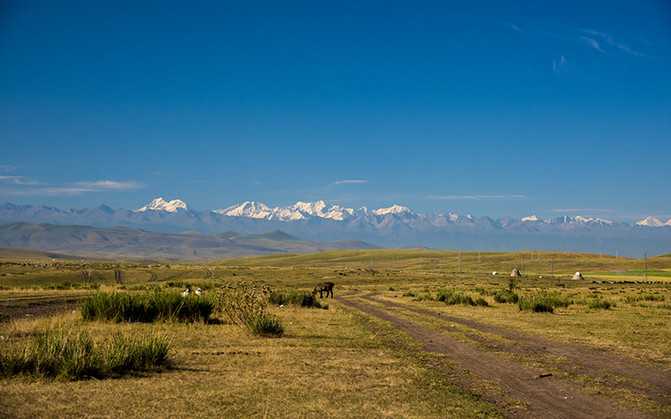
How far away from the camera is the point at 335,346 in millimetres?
15742

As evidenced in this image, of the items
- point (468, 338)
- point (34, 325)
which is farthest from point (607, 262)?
point (34, 325)

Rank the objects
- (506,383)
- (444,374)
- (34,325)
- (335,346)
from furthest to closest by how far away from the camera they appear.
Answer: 1. (34,325)
2. (335,346)
3. (444,374)
4. (506,383)

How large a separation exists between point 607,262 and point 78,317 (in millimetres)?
164513

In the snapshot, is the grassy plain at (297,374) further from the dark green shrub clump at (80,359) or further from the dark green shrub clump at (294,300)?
the dark green shrub clump at (294,300)

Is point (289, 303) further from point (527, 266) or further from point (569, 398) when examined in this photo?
point (527, 266)

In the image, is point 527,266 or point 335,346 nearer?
point 335,346

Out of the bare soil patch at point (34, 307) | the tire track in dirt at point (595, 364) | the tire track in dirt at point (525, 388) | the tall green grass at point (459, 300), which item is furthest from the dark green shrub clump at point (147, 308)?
the tall green grass at point (459, 300)

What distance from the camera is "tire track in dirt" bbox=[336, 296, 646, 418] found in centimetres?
916

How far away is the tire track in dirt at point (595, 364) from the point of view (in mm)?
10898

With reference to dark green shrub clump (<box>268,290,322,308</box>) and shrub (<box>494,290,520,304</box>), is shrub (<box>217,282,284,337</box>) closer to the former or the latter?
dark green shrub clump (<box>268,290,322,308</box>)

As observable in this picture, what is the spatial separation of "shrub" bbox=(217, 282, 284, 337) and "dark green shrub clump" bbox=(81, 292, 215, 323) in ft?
4.14

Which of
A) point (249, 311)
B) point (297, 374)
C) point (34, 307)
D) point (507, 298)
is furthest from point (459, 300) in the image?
point (34, 307)

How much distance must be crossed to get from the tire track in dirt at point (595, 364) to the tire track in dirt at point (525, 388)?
113 centimetres

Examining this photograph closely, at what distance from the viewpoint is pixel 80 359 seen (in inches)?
410
